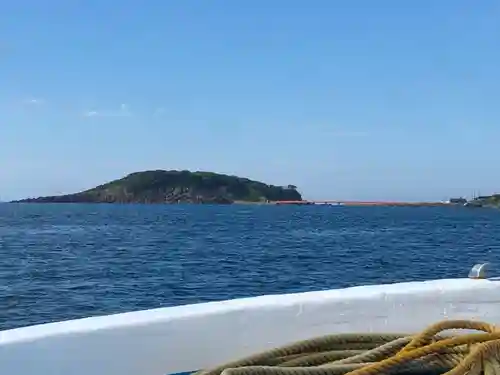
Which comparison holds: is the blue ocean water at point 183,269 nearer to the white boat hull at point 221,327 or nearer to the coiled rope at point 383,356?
the white boat hull at point 221,327

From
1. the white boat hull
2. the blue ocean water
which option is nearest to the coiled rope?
the white boat hull

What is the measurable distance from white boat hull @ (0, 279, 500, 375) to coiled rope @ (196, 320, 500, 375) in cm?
16

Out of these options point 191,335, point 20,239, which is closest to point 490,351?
point 191,335

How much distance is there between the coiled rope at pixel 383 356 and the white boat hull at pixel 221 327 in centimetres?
16

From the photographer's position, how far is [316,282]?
64.7ft

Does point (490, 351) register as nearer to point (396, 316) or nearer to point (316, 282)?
point (396, 316)

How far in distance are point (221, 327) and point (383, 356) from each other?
1.91 ft

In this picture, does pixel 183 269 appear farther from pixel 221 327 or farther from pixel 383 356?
pixel 383 356

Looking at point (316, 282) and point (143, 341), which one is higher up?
point (143, 341)

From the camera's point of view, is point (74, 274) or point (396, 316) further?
point (74, 274)

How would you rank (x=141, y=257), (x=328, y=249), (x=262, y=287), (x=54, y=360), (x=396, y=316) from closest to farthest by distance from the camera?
(x=54, y=360) → (x=396, y=316) → (x=262, y=287) → (x=141, y=257) → (x=328, y=249)

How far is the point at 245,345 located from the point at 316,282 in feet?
57.5

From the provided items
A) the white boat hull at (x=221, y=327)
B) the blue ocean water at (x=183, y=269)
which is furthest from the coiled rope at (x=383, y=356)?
the blue ocean water at (x=183, y=269)

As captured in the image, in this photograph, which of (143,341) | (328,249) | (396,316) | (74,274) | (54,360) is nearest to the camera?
(54,360)
